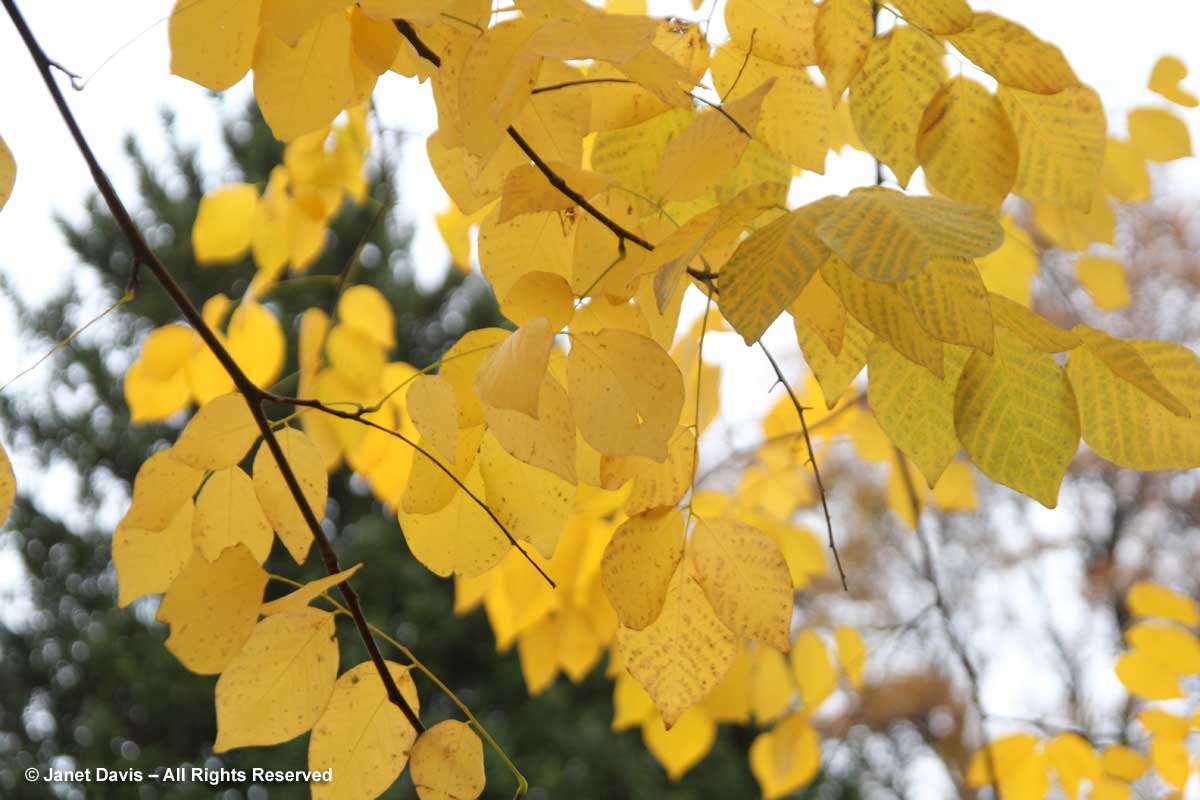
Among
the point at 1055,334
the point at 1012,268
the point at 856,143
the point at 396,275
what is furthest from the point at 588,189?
the point at 396,275

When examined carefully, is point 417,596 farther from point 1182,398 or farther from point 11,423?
point 1182,398

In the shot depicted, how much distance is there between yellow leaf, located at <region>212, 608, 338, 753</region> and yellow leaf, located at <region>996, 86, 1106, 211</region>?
39 cm

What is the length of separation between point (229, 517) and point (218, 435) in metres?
0.08

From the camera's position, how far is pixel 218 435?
47 cm

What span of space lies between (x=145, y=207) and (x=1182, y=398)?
20.2 feet

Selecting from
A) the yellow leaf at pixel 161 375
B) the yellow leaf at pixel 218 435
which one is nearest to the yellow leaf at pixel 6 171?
the yellow leaf at pixel 218 435

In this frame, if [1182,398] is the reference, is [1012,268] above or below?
below

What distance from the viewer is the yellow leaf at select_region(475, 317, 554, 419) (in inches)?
11.3

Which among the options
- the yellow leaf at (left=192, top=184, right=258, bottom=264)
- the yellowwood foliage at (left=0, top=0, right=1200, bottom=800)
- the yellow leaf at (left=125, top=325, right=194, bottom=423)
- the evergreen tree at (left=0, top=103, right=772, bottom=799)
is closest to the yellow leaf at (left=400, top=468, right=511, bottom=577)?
the yellowwood foliage at (left=0, top=0, right=1200, bottom=800)

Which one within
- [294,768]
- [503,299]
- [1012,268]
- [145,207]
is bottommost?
[294,768]

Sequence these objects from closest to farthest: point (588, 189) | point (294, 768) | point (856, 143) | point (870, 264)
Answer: point (870, 264), point (588, 189), point (856, 143), point (294, 768)

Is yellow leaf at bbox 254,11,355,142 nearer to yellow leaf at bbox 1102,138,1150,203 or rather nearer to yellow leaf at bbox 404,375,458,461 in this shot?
yellow leaf at bbox 404,375,458,461

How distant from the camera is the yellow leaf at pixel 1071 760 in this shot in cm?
116

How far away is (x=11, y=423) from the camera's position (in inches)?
217
